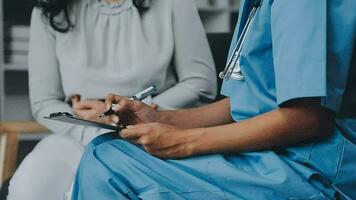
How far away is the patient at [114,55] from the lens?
5.95 ft

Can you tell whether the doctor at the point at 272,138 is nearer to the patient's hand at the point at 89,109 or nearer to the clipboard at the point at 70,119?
the clipboard at the point at 70,119

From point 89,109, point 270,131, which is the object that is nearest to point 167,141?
point 270,131

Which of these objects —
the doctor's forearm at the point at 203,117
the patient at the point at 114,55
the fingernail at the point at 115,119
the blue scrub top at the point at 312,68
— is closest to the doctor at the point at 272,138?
the blue scrub top at the point at 312,68

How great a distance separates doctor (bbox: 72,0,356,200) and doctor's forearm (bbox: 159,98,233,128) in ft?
0.92

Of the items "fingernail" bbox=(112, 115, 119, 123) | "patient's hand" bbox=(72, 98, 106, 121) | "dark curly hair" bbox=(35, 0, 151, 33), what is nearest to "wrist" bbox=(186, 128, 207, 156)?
"fingernail" bbox=(112, 115, 119, 123)

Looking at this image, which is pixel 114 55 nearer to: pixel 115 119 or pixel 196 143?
pixel 115 119

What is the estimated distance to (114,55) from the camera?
1.84 metres

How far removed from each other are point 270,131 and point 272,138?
1cm

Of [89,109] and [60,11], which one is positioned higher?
[60,11]

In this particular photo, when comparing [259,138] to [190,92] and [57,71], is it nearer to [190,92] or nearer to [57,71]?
[190,92]

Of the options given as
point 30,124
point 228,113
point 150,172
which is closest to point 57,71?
point 30,124

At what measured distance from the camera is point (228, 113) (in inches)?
56.1

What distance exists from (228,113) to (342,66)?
44 centimetres

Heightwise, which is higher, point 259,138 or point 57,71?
point 259,138
